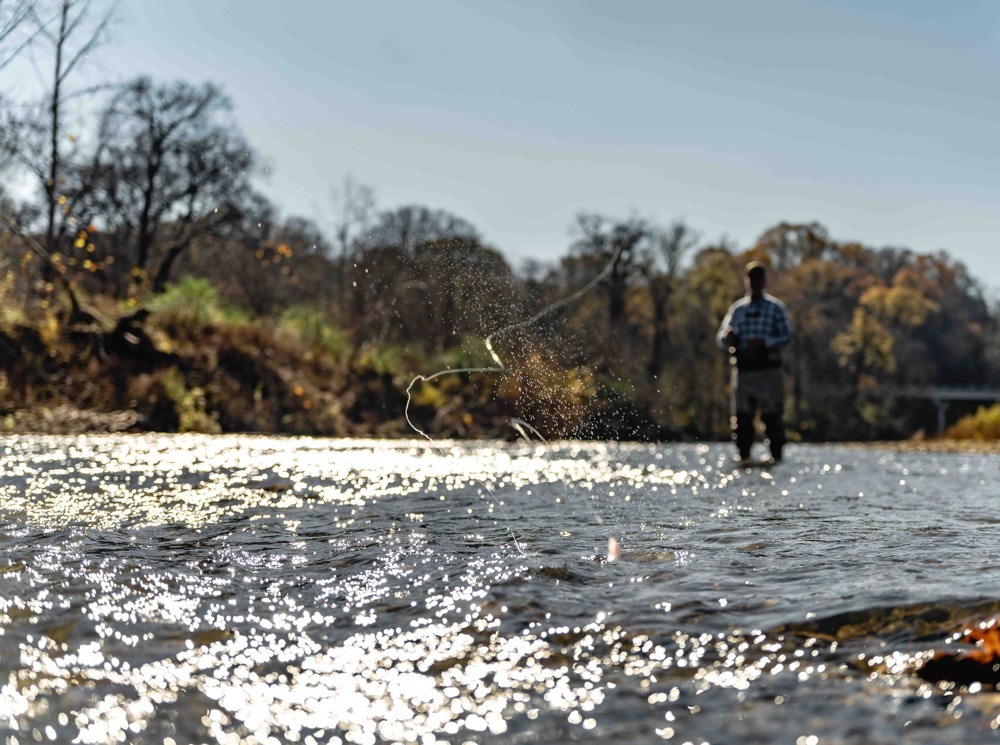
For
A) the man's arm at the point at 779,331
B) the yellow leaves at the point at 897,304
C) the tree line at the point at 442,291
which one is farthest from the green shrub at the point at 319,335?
the yellow leaves at the point at 897,304

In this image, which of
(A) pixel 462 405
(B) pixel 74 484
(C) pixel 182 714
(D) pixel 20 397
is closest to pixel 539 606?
(C) pixel 182 714

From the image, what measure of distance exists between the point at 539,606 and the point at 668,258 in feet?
129

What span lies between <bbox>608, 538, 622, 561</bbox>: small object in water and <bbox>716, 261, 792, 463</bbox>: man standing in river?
6.40m

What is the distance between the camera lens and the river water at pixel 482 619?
190 centimetres

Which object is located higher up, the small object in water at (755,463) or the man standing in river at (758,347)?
the man standing in river at (758,347)

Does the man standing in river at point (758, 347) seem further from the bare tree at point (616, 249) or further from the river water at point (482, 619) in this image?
the bare tree at point (616, 249)

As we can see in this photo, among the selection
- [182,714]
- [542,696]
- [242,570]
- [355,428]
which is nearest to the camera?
[182,714]

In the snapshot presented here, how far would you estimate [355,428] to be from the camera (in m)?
18.9

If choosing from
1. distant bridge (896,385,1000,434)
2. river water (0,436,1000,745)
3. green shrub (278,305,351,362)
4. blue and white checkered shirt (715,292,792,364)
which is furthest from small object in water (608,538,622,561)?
distant bridge (896,385,1000,434)

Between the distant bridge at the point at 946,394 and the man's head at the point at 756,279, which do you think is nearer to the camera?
the man's head at the point at 756,279

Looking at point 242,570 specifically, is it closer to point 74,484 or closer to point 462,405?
point 74,484

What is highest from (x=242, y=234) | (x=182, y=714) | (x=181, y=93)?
(x=181, y=93)

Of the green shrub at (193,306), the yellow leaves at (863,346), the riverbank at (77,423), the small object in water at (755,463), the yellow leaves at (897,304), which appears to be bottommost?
the small object in water at (755,463)

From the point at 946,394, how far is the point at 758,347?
67.7m
